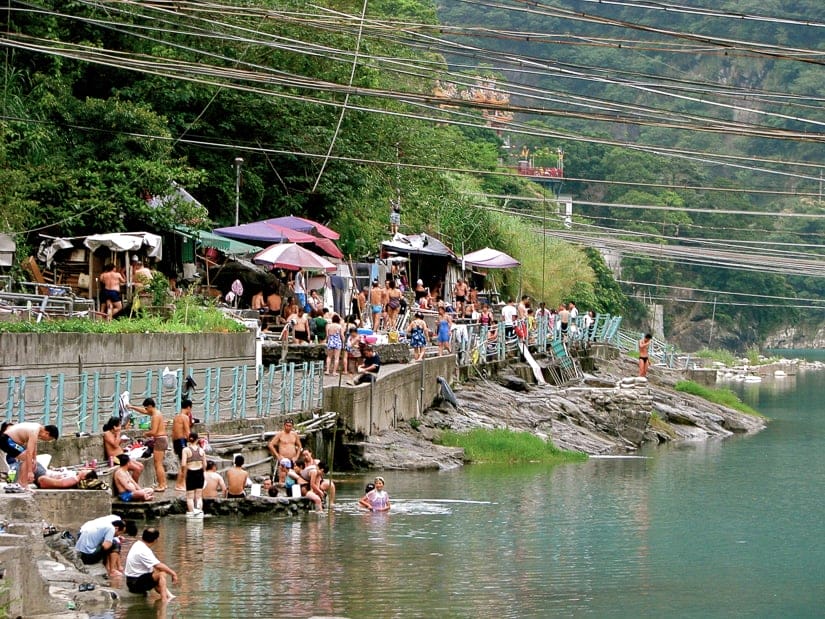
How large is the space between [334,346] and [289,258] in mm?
2836

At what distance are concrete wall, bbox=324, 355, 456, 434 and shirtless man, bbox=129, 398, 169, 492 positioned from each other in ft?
28.9

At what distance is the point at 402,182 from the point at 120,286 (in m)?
21.9

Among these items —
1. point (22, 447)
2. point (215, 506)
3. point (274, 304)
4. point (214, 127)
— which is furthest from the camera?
point (214, 127)

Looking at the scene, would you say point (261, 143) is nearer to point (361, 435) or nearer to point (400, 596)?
point (361, 435)

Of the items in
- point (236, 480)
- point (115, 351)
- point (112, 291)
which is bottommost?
point (236, 480)

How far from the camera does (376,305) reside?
4066 centimetres

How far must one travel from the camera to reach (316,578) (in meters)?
20.1

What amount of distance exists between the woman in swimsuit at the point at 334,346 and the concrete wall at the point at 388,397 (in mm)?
1148

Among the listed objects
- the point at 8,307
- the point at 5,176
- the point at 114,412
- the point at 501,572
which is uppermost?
the point at 5,176

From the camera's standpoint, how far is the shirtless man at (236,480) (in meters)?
24.2

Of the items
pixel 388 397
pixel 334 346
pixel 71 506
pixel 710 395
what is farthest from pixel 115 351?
pixel 710 395

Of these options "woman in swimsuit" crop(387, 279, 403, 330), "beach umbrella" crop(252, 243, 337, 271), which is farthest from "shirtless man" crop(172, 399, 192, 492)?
"woman in swimsuit" crop(387, 279, 403, 330)

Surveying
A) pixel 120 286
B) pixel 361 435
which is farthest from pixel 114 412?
pixel 361 435

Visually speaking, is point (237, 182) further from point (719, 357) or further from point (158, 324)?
point (719, 357)
